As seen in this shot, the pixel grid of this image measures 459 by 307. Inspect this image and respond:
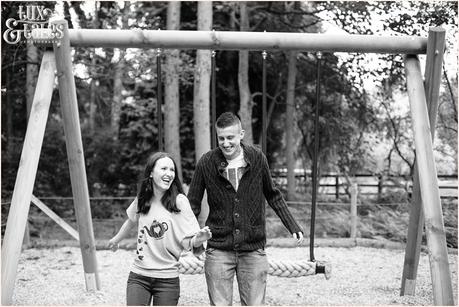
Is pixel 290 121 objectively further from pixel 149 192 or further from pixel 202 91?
pixel 149 192

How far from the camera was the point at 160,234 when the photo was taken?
9.86 ft

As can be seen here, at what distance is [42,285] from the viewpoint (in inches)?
224

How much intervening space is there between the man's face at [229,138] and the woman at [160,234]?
311 millimetres

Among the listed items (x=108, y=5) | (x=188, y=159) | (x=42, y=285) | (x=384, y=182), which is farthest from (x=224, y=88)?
(x=42, y=285)

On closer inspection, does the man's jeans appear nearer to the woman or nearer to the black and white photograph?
the black and white photograph

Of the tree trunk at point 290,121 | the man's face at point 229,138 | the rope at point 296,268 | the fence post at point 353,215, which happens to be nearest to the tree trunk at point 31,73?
the tree trunk at point 290,121

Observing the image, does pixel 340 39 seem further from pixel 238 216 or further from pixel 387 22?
pixel 387 22

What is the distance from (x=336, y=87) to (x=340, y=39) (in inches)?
311

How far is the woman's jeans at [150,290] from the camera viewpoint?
2910 mm

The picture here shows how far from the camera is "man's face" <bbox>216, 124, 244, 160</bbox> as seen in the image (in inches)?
124

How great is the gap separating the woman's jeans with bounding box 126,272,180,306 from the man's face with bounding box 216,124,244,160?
0.78 meters

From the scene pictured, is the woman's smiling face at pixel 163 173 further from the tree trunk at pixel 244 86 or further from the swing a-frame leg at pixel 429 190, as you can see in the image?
the tree trunk at pixel 244 86

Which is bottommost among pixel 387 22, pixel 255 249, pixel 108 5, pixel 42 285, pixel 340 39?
pixel 42 285

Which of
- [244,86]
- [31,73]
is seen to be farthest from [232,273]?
[31,73]
